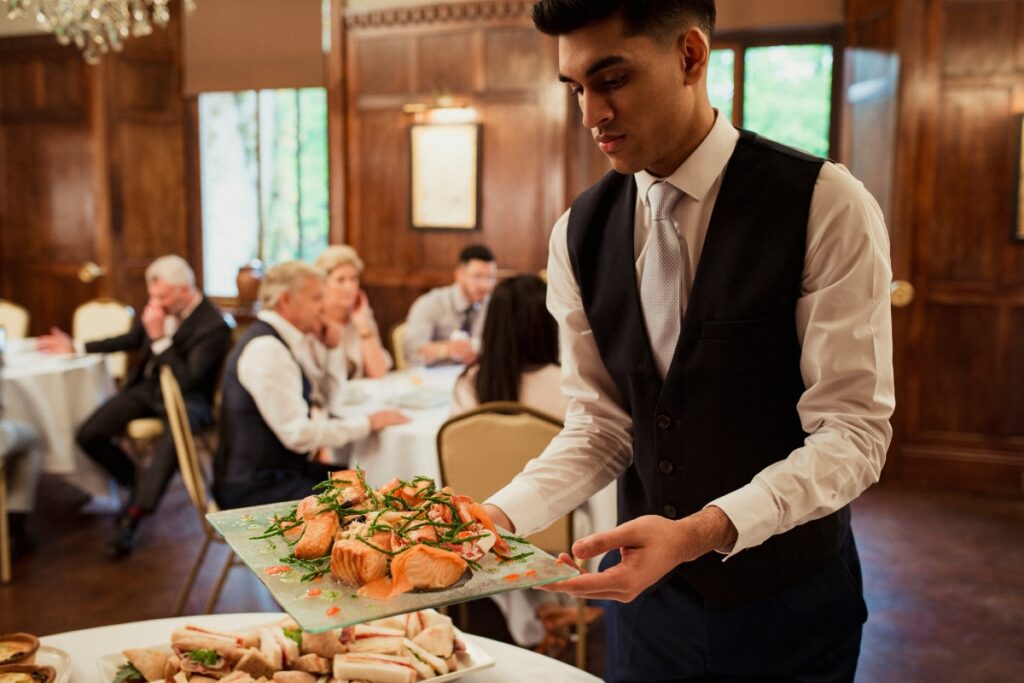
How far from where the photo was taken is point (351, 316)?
511cm

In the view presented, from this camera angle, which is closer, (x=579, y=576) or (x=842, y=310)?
(x=579, y=576)

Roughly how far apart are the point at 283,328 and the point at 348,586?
101 inches

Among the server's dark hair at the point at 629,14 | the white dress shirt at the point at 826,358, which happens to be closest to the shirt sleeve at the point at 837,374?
the white dress shirt at the point at 826,358

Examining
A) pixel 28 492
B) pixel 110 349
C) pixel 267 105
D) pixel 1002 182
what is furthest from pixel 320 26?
pixel 1002 182

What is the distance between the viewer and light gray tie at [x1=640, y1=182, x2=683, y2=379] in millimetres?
1497

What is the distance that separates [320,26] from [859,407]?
6969 mm

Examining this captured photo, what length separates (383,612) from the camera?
1104 mm

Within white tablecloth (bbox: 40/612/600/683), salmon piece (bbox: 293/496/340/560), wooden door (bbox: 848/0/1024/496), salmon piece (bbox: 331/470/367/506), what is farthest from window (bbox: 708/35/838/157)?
salmon piece (bbox: 293/496/340/560)

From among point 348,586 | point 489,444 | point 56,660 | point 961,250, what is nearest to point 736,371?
point 348,586

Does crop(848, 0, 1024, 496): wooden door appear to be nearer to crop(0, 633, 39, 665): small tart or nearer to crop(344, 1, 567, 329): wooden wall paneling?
crop(344, 1, 567, 329): wooden wall paneling

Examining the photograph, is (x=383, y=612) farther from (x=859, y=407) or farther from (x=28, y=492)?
(x=28, y=492)

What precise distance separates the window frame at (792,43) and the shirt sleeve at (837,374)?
17.8 ft

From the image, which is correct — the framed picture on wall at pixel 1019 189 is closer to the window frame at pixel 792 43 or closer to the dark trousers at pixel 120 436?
the window frame at pixel 792 43

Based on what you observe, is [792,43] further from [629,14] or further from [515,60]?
[629,14]
